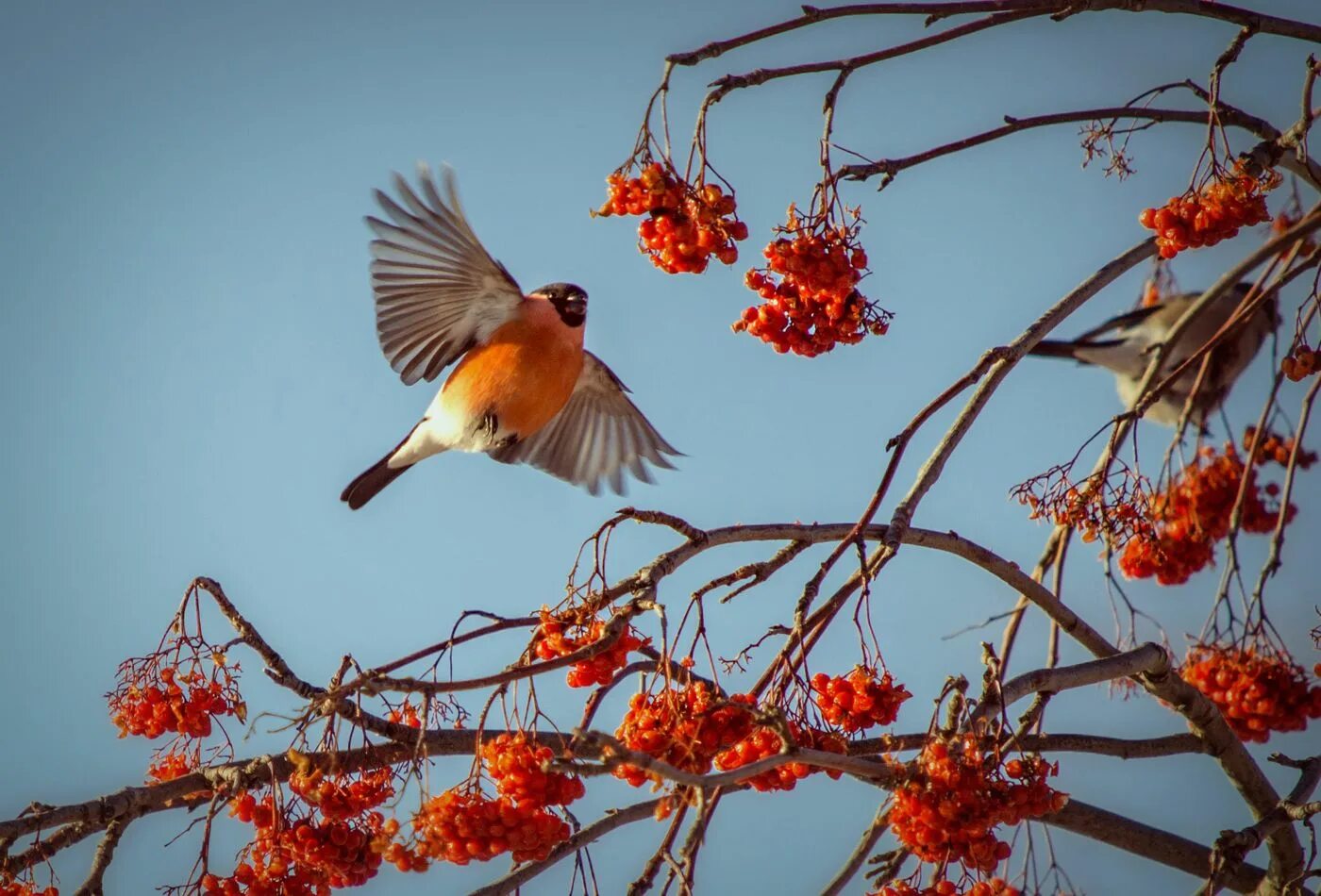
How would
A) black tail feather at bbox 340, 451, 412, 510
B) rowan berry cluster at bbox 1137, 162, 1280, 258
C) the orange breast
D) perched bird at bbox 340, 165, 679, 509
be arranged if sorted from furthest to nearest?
black tail feather at bbox 340, 451, 412, 510 → the orange breast → perched bird at bbox 340, 165, 679, 509 → rowan berry cluster at bbox 1137, 162, 1280, 258

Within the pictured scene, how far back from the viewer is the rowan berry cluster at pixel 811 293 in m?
2.54

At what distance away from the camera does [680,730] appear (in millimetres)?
2043

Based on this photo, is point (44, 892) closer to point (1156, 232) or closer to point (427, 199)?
point (427, 199)

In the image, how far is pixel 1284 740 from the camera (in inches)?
201

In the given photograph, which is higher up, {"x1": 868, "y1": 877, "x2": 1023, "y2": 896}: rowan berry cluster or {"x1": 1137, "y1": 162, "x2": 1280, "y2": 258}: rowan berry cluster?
{"x1": 1137, "y1": 162, "x2": 1280, "y2": 258}: rowan berry cluster

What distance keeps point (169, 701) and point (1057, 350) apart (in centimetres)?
377

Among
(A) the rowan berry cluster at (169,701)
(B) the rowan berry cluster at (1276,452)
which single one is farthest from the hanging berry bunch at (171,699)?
(B) the rowan berry cluster at (1276,452)

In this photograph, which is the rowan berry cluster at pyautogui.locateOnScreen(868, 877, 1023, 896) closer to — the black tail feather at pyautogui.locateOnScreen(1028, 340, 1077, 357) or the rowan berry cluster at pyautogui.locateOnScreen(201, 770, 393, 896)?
the rowan berry cluster at pyautogui.locateOnScreen(201, 770, 393, 896)

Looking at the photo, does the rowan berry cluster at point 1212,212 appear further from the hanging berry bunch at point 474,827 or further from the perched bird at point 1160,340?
the perched bird at point 1160,340

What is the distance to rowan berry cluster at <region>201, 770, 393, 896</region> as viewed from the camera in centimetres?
240

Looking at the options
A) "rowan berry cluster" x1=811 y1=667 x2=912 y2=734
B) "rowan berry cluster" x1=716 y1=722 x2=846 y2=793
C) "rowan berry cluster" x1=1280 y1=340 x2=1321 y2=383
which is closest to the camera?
"rowan berry cluster" x1=716 y1=722 x2=846 y2=793

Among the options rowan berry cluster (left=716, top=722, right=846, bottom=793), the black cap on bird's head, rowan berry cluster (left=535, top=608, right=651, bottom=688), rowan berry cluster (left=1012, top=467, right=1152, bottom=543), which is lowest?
rowan berry cluster (left=716, top=722, right=846, bottom=793)

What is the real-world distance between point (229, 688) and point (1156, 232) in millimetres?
2198

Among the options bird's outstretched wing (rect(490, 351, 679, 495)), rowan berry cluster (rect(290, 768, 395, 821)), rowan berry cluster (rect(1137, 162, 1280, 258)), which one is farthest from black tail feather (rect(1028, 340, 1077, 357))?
rowan berry cluster (rect(290, 768, 395, 821))
